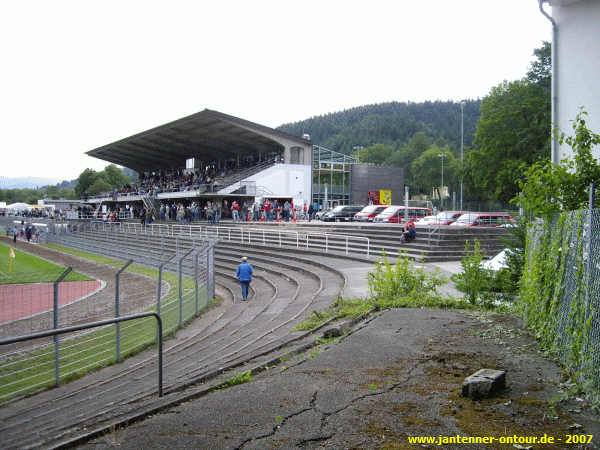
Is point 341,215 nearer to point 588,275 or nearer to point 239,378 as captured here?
point 239,378

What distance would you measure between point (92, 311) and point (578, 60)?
564 inches

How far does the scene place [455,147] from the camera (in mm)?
143375

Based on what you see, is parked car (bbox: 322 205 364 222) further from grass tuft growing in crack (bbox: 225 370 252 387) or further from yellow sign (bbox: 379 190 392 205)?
grass tuft growing in crack (bbox: 225 370 252 387)

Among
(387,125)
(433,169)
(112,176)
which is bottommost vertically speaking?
(433,169)

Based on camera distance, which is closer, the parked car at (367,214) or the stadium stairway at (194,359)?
the stadium stairway at (194,359)

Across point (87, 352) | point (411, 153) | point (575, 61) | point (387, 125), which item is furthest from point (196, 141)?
point (387, 125)

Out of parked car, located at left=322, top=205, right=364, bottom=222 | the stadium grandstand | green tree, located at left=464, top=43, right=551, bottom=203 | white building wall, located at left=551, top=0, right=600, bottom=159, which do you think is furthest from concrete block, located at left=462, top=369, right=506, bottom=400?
the stadium grandstand

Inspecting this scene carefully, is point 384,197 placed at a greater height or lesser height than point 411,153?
lesser

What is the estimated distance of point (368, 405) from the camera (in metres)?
4.93

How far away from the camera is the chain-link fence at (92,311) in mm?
7832

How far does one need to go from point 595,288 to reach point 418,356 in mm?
2516

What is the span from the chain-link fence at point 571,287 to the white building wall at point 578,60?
6.97 metres

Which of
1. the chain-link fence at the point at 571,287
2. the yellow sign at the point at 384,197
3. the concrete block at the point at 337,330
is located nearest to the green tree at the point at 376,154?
the yellow sign at the point at 384,197

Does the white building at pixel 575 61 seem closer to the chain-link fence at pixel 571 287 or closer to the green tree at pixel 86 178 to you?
the chain-link fence at pixel 571 287
